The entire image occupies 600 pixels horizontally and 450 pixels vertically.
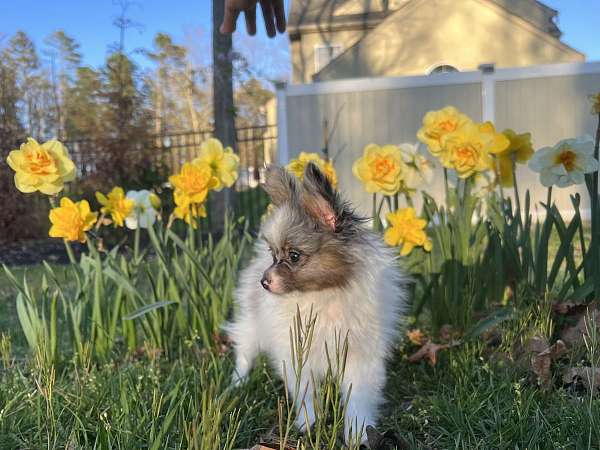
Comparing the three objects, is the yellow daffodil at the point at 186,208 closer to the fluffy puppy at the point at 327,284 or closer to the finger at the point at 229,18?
the fluffy puppy at the point at 327,284

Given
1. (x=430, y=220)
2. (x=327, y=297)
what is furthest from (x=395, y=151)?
(x=327, y=297)

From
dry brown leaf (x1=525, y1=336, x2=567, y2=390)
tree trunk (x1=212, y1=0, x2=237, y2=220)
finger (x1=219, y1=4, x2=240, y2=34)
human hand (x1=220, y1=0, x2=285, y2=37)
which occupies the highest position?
tree trunk (x1=212, y1=0, x2=237, y2=220)

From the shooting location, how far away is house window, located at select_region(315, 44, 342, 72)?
2077 cm

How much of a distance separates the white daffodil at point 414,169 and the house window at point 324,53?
18.7 metres

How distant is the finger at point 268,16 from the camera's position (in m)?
2.80

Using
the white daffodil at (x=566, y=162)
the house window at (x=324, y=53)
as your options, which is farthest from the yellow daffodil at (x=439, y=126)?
the house window at (x=324, y=53)

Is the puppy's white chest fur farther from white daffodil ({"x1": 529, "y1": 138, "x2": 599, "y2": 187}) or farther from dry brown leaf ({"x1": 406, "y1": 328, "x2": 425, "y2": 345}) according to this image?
white daffodil ({"x1": 529, "y1": 138, "x2": 599, "y2": 187})

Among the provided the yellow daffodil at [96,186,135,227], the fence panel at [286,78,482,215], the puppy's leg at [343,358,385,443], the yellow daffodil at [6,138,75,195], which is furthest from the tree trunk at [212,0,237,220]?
the puppy's leg at [343,358,385,443]

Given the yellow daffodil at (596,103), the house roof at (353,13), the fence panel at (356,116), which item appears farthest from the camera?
the house roof at (353,13)

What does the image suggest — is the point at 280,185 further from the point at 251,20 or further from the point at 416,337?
the point at 416,337

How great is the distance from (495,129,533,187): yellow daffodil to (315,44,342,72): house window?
61.7 ft

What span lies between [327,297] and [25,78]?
10.7 m

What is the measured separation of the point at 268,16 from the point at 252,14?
0.36ft

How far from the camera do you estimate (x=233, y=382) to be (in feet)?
8.02
